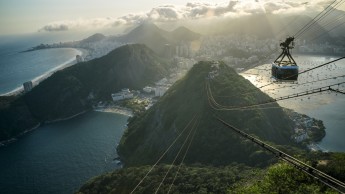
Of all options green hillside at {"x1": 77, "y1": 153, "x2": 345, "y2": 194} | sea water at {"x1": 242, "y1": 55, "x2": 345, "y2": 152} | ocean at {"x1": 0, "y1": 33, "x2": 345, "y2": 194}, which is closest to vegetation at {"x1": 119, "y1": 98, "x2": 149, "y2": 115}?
ocean at {"x1": 0, "y1": 33, "x2": 345, "y2": 194}

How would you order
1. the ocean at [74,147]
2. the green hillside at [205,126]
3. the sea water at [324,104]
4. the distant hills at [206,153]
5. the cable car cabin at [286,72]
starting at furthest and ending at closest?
the sea water at [324,104]
the ocean at [74,147]
the green hillside at [205,126]
the distant hills at [206,153]
the cable car cabin at [286,72]

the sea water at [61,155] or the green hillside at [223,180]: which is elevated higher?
the green hillside at [223,180]

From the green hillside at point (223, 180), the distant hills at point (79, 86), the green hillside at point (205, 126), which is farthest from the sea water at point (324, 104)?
the distant hills at point (79, 86)

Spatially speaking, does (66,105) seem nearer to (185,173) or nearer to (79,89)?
(79,89)

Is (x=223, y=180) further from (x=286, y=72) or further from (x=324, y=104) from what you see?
(x=324, y=104)

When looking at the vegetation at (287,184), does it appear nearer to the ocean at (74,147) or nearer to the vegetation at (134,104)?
the ocean at (74,147)

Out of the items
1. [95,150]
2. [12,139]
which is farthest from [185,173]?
[12,139]
